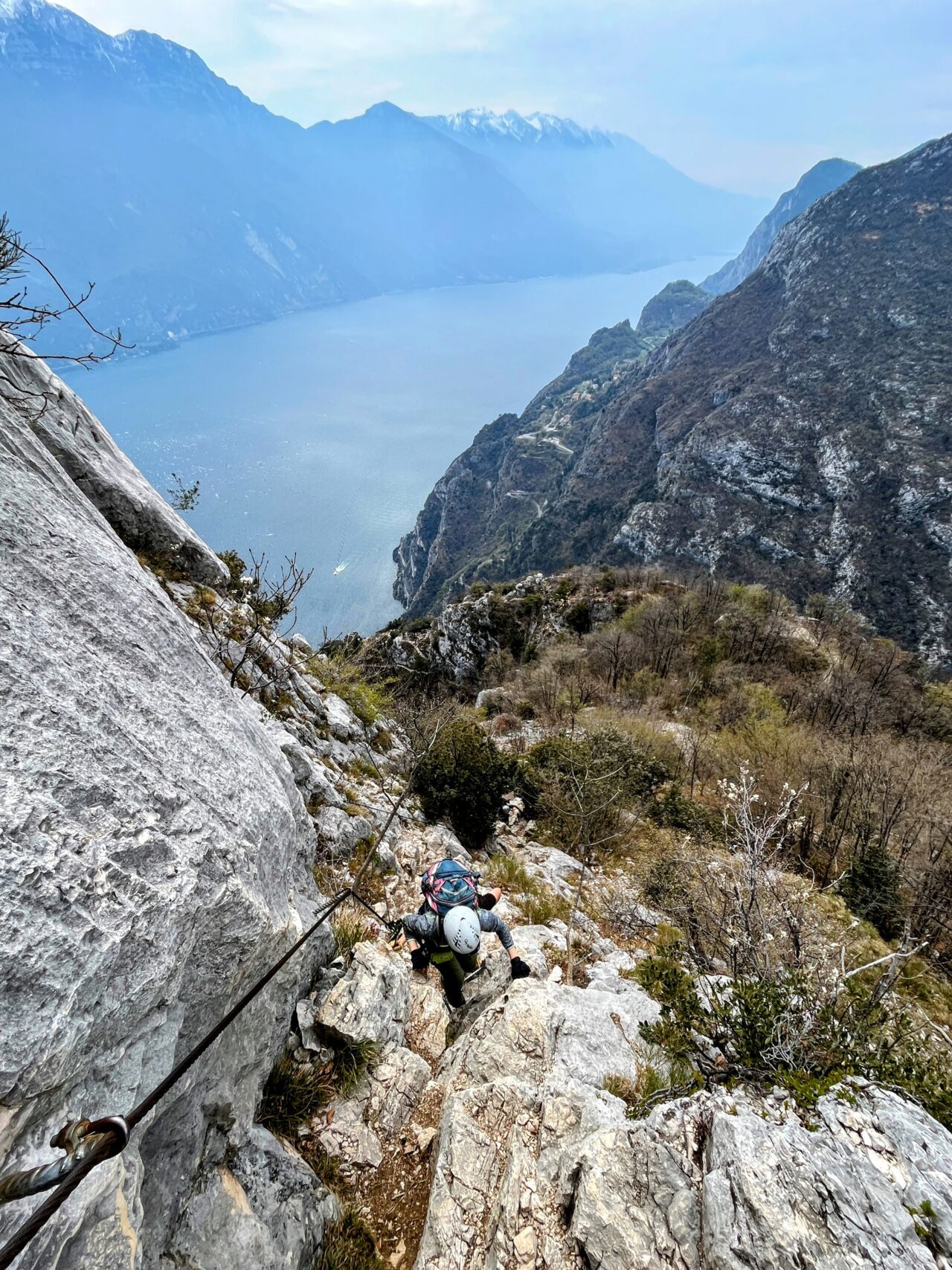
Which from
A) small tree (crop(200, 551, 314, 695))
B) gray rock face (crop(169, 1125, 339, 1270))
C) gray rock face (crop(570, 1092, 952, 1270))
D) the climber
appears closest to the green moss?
gray rock face (crop(169, 1125, 339, 1270))

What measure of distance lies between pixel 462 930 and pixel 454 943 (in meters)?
0.17

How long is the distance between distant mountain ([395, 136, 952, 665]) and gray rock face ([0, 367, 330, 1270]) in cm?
6493

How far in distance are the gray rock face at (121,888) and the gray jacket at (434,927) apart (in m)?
1.59

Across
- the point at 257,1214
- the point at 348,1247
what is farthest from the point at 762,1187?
the point at 257,1214

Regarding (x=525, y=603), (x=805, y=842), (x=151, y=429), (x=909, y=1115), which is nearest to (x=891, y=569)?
(x=525, y=603)

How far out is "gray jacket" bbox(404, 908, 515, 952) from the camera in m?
6.16

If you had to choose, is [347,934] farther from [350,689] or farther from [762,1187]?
[350,689]

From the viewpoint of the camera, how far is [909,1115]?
3623 millimetres

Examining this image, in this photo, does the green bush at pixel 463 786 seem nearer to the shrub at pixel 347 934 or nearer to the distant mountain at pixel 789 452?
the shrub at pixel 347 934

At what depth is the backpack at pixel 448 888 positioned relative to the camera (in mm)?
6105

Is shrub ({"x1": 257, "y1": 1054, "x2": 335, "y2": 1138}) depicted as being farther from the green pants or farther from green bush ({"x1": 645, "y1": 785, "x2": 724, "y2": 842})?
green bush ({"x1": 645, "y1": 785, "x2": 724, "y2": 842})

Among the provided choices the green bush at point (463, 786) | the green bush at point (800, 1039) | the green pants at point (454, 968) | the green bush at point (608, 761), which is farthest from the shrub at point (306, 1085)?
the green bush at point (608, 761)

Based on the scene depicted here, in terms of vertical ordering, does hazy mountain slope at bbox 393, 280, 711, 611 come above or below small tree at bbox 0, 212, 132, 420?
above

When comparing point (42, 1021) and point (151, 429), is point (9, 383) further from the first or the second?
point (151, 429)
